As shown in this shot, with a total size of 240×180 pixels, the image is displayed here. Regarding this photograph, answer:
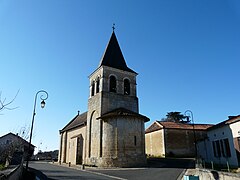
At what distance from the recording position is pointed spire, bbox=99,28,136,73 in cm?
2694

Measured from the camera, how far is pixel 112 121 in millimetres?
22141

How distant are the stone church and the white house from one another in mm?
8803

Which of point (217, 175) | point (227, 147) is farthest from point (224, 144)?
point (217, 175)

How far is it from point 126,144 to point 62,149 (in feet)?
57.0

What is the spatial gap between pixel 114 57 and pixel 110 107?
745cm

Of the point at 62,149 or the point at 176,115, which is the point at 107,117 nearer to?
the point at 62,149

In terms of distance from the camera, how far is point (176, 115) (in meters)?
56.4

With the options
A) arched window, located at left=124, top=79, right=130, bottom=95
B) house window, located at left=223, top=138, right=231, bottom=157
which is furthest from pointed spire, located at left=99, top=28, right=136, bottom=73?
house window, located at left=223, top=138, right=231, bottom=157

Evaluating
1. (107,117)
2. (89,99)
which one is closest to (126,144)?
(107,117)

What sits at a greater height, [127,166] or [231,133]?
[231,133]

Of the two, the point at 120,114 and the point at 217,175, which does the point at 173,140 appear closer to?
the point at 120,114

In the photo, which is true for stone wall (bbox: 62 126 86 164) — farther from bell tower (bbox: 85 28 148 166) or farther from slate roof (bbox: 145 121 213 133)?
slate roof (bbox: 145 121 213 133)

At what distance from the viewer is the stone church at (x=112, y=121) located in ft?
70.0

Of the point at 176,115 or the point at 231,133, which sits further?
the point at 176,115
